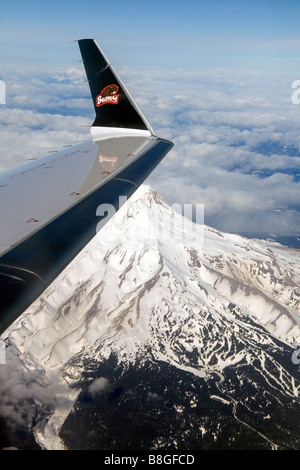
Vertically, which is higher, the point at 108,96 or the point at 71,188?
the point at 108,96

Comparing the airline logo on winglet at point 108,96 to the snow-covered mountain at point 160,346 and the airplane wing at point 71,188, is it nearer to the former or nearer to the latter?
the airplane wing at point 71,188

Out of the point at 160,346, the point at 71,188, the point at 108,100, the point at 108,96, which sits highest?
the point at 108,96

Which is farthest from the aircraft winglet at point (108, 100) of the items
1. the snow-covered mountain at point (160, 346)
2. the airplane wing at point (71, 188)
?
the snow-covered mountain at point (160, 346)

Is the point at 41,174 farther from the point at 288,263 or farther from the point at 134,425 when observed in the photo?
the point at 288,263

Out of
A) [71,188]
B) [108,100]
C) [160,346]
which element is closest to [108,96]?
[108,100]

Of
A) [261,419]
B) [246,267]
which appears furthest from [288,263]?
[261,419]

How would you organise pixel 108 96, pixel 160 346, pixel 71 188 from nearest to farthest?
1. pixel 71 188
2. pixel 108 96
3. pixel 160 346

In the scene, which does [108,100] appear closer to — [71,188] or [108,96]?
[108,96]
